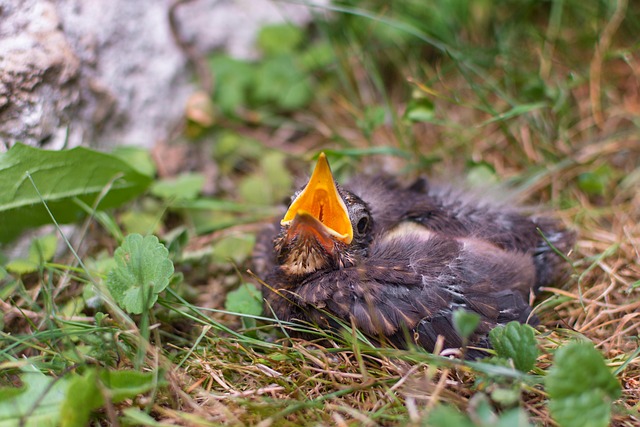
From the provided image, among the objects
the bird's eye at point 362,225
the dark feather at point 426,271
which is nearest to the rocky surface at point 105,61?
the dark feather at point 426,271

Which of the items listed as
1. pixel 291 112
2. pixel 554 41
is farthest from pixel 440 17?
pixel 291 112

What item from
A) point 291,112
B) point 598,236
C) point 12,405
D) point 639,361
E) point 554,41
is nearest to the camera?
point 12,405

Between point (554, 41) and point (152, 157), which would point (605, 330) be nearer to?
point (554, 41)

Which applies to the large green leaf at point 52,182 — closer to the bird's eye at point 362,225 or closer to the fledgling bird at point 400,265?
the fledgling bird at point 400,265

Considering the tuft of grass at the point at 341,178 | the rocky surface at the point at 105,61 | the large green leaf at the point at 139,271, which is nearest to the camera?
the tuft of grass at the point at 341,178

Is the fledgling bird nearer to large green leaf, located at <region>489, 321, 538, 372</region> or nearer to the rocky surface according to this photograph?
large green leaf, located at <region>489, 321, 538, 372</region>

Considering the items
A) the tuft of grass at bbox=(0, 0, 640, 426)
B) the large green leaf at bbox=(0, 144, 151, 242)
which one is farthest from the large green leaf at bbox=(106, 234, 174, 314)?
the large green leaf at bbox=(0, 144, 151, 242)

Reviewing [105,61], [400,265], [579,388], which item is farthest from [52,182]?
[579,388]
